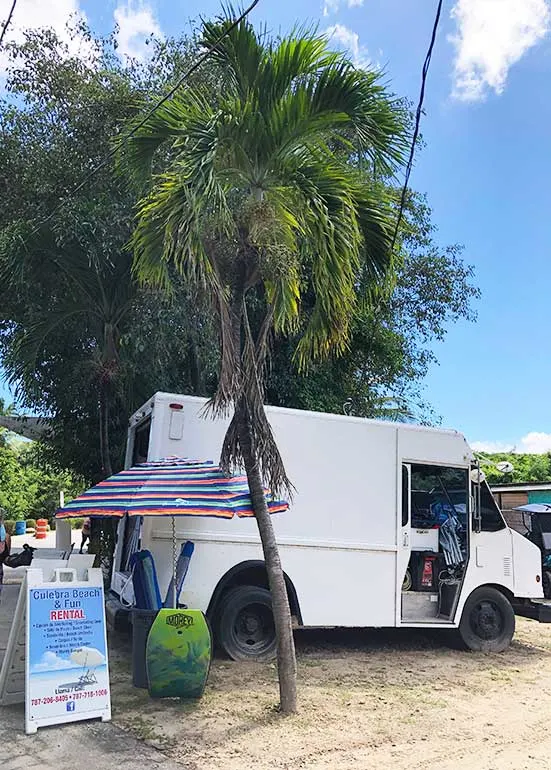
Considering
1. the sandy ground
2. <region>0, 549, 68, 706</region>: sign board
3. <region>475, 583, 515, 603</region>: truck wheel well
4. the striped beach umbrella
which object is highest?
the striped beach umbrella

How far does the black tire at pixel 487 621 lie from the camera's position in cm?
888

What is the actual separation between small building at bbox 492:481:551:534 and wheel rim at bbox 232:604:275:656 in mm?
4288

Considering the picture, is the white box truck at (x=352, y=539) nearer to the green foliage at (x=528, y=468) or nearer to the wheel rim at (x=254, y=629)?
the wheel rim at (x=254, y=629)

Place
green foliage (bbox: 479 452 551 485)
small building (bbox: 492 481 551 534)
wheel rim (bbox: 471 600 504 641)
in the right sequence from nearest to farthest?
wheel rim (bbox: 471 600 504 641) < small building (bbox: 492 481 551 534) < green foliage (bbox: 479 452 551 485)

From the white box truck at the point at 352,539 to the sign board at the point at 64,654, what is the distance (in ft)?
4.50

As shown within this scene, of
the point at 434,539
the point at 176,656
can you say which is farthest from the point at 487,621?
the point at 176,656

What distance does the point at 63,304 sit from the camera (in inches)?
434

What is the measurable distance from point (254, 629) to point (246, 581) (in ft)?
1.74

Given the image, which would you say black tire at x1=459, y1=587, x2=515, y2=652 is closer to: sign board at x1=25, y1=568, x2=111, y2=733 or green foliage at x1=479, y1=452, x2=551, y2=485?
sign board at x1=25, y1=568, x2=111, y2=733

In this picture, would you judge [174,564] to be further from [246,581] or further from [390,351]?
[390,351]

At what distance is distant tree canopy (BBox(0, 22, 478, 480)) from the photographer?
1030cm

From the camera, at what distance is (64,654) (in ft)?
18.7

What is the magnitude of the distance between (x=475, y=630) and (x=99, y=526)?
7.89 m

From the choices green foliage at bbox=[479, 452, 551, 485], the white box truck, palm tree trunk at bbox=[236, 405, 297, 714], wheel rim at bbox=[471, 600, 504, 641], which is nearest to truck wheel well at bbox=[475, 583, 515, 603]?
the white box truck
